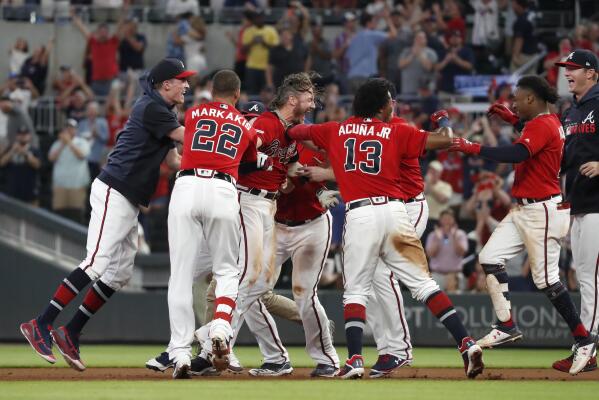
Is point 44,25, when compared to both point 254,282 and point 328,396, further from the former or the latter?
point 328,396

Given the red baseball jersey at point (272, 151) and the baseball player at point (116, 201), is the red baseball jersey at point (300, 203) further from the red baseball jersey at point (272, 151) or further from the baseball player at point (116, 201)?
the baseball player at point (116, 201)

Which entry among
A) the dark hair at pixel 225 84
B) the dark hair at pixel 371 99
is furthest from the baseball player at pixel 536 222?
the dark hair at pixel 225 84

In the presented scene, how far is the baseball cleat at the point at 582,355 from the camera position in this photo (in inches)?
426

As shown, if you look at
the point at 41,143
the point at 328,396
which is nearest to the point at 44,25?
the point at 41,143

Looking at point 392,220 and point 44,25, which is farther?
point 44,25

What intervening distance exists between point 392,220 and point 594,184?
2193 mm

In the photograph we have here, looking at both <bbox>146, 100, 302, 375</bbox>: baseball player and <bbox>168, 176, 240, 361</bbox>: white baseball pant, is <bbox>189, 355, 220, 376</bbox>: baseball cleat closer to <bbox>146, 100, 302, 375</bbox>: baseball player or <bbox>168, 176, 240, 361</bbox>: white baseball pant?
<bbox>146, 100, 302, 375</bbox>: baseball player

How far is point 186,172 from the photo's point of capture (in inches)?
400

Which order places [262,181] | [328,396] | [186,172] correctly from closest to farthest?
[328,396], [186,172], [262,181]

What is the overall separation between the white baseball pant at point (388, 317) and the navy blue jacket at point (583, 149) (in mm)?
1514

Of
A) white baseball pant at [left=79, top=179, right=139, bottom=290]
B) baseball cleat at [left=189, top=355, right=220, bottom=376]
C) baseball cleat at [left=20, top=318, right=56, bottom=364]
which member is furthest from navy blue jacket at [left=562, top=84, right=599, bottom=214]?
baseball cleat at [left=20, top=318, right=56, bottom=364]

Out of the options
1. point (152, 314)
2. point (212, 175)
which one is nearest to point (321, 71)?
point (152, 314)

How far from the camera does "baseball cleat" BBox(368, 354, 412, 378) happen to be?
10.6 metres

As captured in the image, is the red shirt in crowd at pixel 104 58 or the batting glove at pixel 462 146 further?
the red shirt in crowd at pixel 104 58
